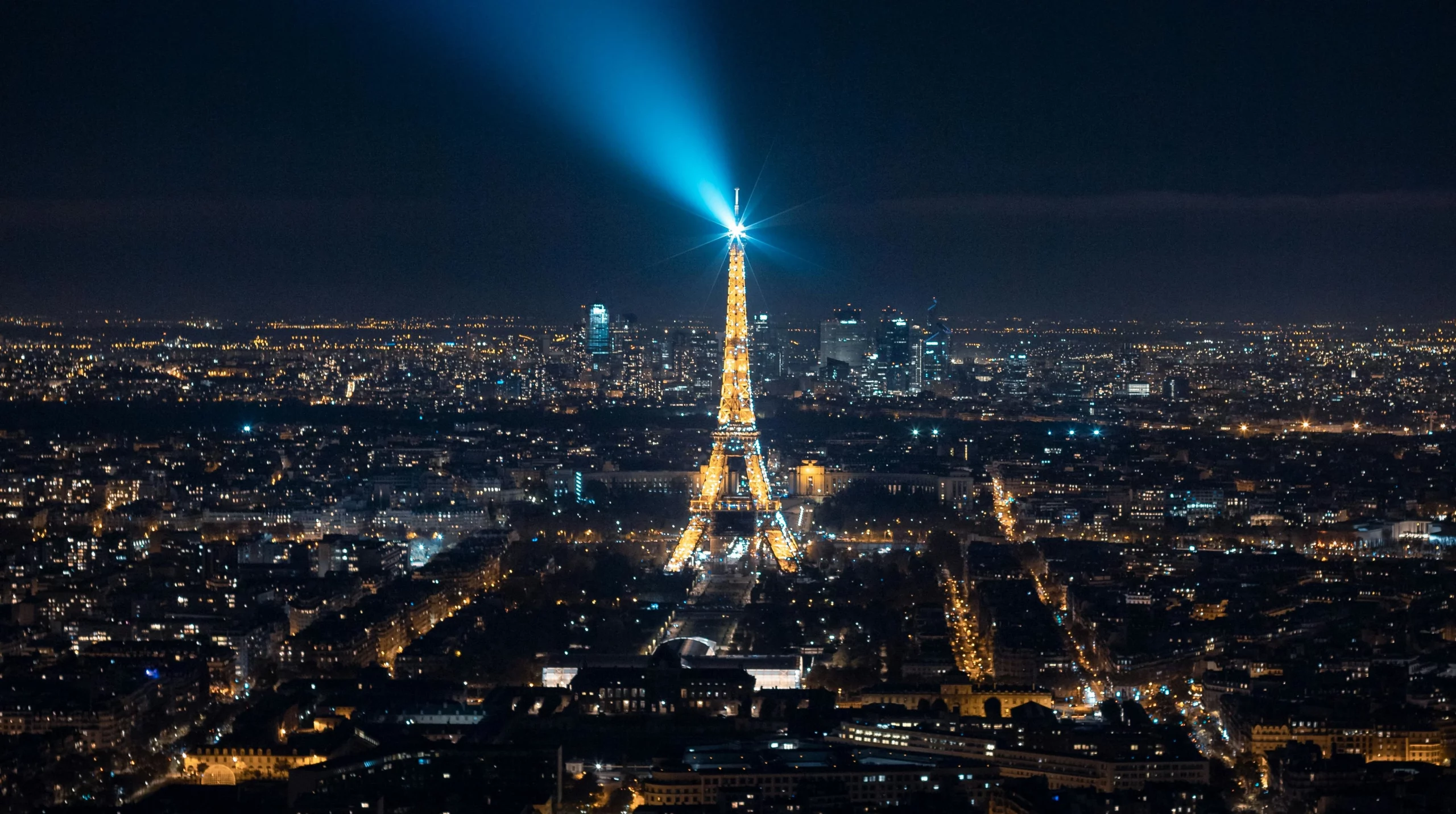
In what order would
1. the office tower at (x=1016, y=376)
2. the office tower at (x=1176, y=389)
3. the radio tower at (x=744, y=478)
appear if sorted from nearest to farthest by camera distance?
the radio tower at (x=744, y=478) → the office tower at (x=1176, y=389) → the office tower at (x=1016, y=376)

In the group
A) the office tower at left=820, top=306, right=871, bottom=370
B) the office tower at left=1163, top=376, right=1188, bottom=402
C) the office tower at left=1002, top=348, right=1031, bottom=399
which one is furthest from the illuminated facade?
the office tower at left=820, top=306, right=871, bottom=370

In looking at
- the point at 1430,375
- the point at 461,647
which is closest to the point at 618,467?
the point at 461,647

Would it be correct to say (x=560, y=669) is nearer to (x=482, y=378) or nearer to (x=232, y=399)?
(x=232, y=399)

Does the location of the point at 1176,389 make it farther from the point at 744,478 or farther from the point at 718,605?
the point at 718,605

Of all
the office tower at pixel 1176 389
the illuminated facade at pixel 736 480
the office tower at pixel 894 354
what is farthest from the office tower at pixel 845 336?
the illuminated facade at pixel 736 480

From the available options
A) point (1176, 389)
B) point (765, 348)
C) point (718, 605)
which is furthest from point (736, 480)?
point (765, 348)

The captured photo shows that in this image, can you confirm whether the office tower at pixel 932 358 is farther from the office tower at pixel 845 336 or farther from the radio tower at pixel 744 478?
the radio tower at pixel 744 478

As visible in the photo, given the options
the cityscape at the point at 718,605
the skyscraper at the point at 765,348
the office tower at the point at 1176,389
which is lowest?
the cityscape at the point at 718,605
